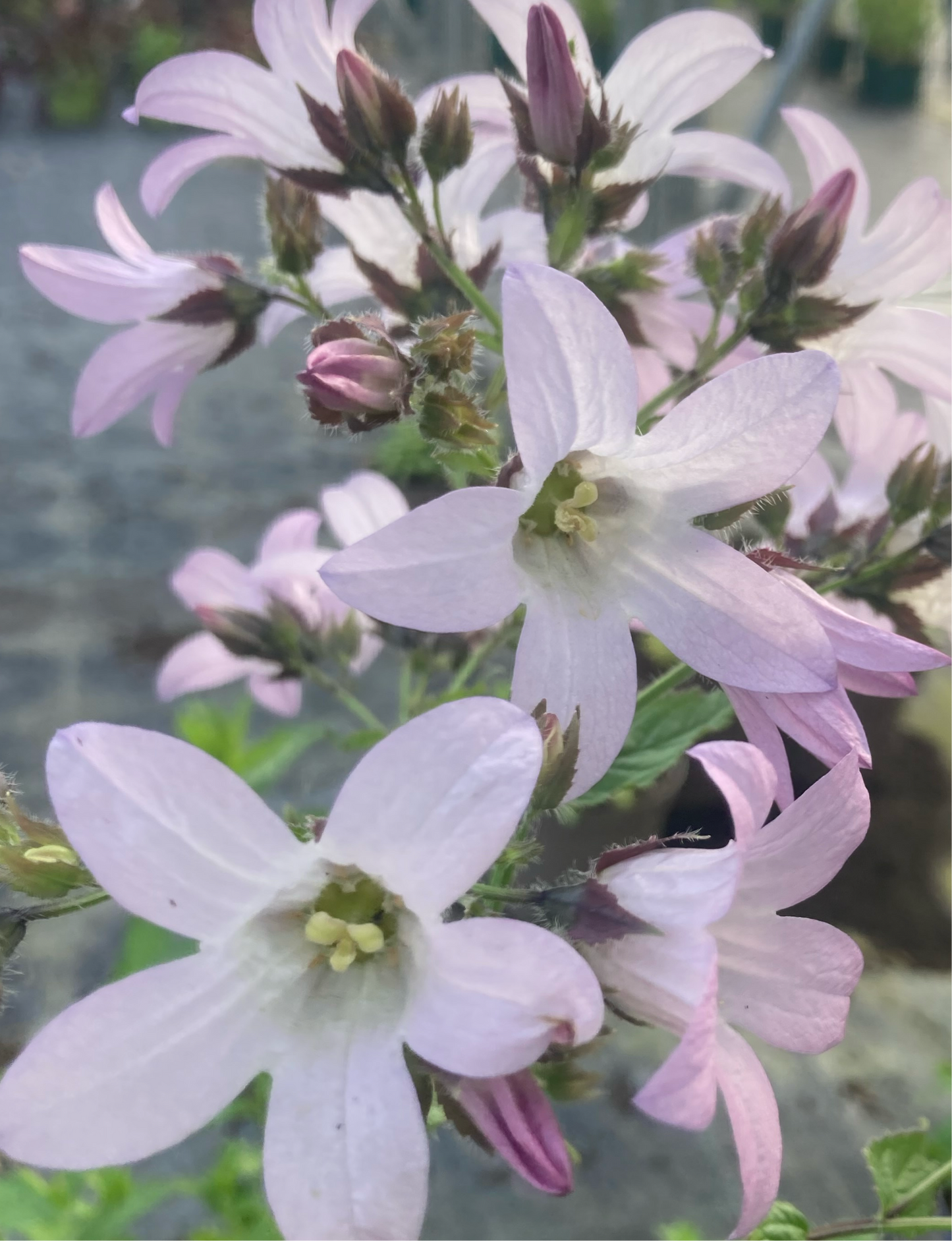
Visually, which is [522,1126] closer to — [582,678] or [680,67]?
[582,678]

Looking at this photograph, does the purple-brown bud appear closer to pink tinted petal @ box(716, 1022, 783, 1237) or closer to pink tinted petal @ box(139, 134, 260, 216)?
pink tinted petal @ box(139, 134, 260, 216)

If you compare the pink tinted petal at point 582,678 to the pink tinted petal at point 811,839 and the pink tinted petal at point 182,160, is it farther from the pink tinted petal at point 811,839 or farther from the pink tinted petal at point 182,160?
the pink tinted petal at point 182,160

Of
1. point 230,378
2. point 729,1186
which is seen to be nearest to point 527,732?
point 729,1186

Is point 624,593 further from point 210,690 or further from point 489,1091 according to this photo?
point 210,690

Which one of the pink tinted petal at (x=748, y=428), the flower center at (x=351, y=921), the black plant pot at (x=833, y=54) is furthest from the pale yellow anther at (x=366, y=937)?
the black plant pot at (x=833, y=54)

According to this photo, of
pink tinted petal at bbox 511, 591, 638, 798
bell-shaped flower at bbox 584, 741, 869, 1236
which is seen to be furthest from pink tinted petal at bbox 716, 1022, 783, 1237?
pink tinted petal at bbox 511, 591, 638, 798
